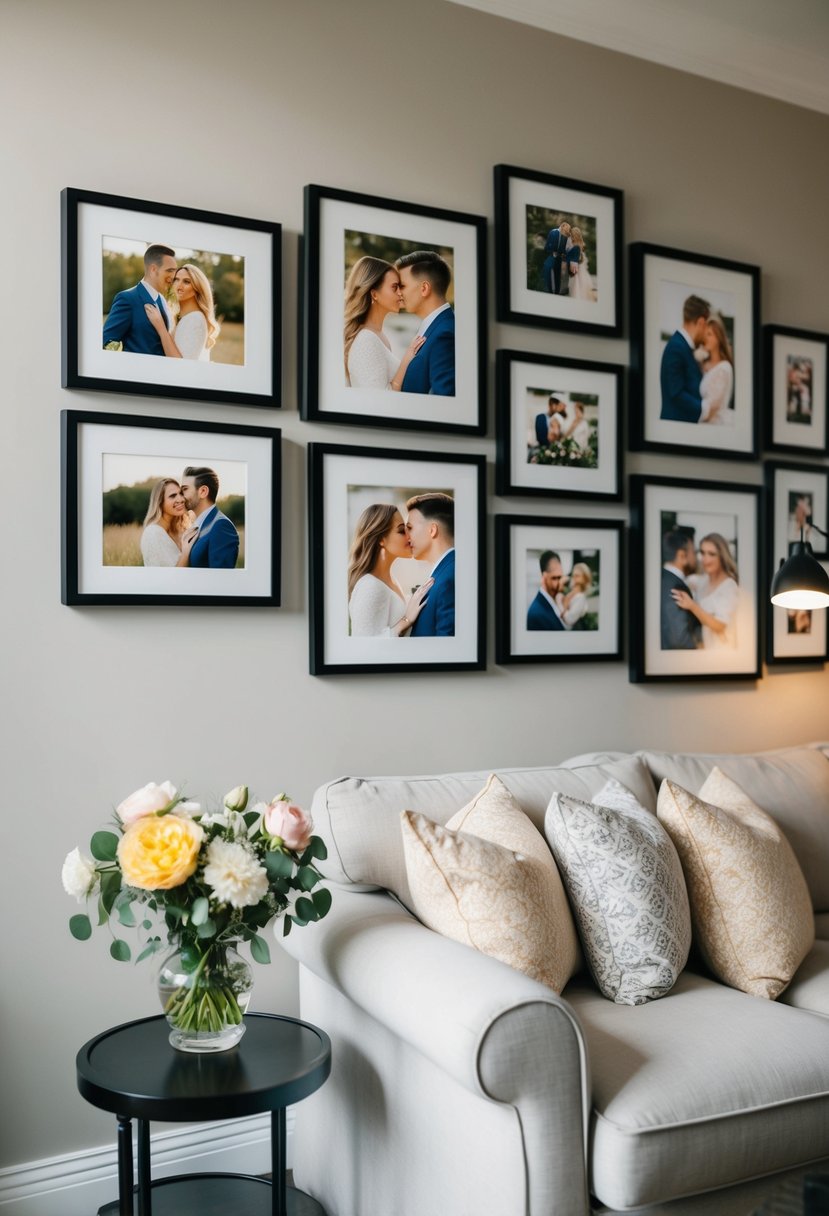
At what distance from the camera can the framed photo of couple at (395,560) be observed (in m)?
2.64

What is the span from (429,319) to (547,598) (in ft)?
2.61

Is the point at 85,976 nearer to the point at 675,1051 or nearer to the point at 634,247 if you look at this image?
the point at 675,1051

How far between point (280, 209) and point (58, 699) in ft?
4.10

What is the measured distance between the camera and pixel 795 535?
344 cm

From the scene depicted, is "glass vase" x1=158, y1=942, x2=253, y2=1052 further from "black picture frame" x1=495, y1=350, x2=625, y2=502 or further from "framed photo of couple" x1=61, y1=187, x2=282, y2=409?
"black picture frame" x1=495, y1=350, x2=625, y2=502

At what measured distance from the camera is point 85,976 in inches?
92.5

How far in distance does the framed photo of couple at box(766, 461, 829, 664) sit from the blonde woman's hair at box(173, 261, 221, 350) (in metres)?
1.77

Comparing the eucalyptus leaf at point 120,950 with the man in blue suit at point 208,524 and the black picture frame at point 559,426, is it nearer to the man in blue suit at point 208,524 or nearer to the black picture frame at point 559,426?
the man in blue suit at point 208,524

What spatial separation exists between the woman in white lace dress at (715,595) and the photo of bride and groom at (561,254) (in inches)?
32.2

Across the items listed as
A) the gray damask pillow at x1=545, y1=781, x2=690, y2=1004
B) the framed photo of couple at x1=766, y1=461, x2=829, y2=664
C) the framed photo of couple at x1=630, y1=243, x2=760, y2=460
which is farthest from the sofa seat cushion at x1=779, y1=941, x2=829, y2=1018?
the framed photo of couple at x1=630, y1=243, x2=760, y2=460

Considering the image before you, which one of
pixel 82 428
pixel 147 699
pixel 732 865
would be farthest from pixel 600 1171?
pixel 82 428

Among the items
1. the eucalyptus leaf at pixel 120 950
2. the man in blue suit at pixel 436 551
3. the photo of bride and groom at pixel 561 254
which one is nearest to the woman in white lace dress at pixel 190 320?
the man in blue suit at pixel 436 551

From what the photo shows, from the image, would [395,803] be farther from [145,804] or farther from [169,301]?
[169,301]

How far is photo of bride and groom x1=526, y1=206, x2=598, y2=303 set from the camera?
9.69ft
